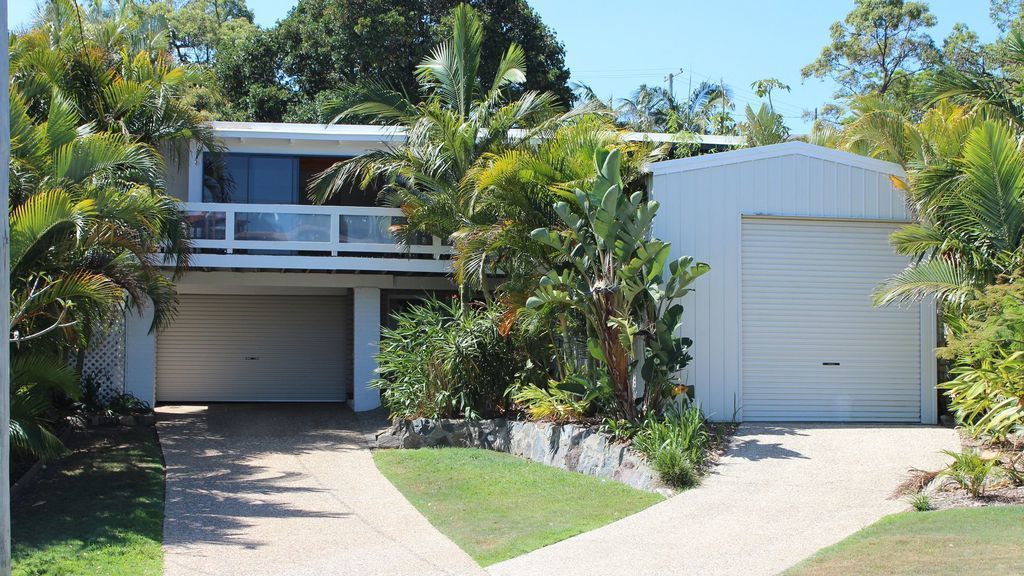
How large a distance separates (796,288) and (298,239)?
881cm

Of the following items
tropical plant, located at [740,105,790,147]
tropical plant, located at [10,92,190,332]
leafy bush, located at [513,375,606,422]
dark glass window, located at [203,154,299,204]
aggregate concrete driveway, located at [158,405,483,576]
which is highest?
tropical plant, located at [740,105,790,147]

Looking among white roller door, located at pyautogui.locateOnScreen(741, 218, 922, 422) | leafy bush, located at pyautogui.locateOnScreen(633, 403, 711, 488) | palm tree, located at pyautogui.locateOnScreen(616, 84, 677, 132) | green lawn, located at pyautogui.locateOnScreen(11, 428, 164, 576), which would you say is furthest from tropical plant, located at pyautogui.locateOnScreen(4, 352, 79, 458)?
palm tree, located at pyautogui.locateOnScreen(616, 84, 677, 132)

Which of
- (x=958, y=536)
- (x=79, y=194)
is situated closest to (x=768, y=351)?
(x=958, y=536)

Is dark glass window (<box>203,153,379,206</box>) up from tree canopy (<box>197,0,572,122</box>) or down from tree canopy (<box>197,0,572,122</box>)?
down

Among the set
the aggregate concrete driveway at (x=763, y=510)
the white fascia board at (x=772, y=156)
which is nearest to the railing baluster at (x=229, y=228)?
the white fascia board at (x=772, y=156)

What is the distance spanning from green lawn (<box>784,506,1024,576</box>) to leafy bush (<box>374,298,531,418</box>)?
22.9 feet

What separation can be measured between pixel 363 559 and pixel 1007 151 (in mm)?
8459

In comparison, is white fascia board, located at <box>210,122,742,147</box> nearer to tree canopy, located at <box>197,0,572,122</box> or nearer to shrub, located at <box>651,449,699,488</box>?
tree canopy, located at <box>197,0,572,122</box>

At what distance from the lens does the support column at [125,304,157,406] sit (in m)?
17.6

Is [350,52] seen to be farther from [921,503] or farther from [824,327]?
[921,503]

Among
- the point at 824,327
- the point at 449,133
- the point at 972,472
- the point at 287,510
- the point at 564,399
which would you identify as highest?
the point at 449,133

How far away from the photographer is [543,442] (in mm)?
12898

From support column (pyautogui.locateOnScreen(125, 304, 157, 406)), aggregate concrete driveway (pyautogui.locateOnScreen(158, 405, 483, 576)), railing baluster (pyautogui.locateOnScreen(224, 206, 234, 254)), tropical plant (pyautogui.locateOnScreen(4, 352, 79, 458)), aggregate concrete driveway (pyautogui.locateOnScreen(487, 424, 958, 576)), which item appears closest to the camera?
aggregate concrete driveway (pyautogui.locateOnScreen(487, 424, 958, 576))

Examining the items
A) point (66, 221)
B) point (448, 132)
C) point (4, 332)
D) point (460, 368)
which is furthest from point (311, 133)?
point (4, 332)
